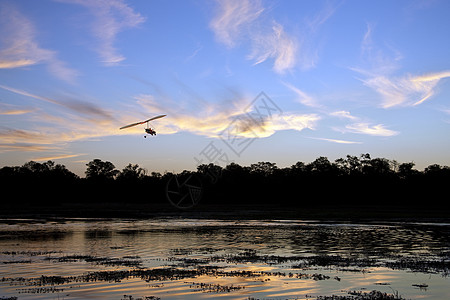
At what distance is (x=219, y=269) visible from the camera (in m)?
23.7

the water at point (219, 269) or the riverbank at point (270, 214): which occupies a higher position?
the riverbank at point (270, 214)

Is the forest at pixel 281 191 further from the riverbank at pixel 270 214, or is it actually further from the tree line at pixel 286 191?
the riverbank at pixel 270 214

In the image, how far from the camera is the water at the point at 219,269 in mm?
17969

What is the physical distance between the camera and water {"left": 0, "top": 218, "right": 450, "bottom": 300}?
18.0m

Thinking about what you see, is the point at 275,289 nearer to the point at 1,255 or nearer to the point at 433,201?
the point at 1,255

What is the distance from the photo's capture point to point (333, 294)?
17594 millimetres

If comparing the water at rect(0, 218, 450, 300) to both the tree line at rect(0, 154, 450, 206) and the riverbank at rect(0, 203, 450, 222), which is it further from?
the tree line at rect(0, 154, 450, 206)

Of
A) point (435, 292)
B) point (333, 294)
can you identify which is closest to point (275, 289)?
point (333, 294)

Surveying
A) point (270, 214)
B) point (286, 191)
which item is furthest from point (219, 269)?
point (286, 191)

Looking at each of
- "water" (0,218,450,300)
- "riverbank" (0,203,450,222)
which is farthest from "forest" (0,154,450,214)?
"water" (0,218,450,300)

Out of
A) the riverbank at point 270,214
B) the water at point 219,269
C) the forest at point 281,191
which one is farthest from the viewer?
the forest at point 281,191

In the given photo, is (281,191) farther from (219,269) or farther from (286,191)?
(219,269)

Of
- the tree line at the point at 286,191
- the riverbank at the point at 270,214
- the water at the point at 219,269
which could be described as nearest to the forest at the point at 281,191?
the tree line at the point at 286,191

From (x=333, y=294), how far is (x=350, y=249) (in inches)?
687
